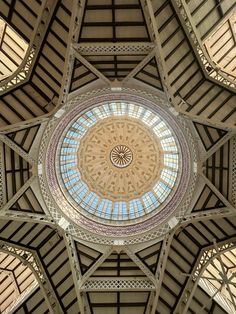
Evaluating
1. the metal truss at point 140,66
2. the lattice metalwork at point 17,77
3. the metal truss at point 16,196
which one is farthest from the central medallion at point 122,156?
the lattice metalwork at point 17,77

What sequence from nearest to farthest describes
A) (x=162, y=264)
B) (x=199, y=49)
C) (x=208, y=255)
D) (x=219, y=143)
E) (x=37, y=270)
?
(x=199, y=49), (x=219, y=143), (x=162, y=264), (x=208, y=255), (x=37, y=270)

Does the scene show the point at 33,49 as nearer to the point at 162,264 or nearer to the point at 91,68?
the point at 91,68

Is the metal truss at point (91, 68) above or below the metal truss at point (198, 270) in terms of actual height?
above

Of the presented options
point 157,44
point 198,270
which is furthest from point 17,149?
point 198,270

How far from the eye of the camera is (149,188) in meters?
34.1

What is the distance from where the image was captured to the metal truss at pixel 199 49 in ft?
67.9

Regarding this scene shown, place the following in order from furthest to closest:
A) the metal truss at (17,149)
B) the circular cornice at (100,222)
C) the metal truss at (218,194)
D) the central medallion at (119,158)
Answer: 1. the central medallion at (119,158)
2. the circular cornice at (100,222)
3. the metal truss at (218,194)
4. the metal truss at (17,149)

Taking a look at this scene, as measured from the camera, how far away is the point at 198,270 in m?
26.8

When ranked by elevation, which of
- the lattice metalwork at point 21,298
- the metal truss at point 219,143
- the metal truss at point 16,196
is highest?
the metal truss at point 219,143

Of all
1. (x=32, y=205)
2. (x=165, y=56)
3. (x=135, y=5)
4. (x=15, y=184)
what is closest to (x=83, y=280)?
Answer: (x=32, y=205)

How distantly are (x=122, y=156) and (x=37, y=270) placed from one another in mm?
12969

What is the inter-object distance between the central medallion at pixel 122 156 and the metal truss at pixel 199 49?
13.7 meters

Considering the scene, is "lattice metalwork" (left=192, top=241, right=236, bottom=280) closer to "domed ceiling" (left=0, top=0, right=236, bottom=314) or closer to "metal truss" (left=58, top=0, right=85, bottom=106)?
"domed ceiling" (left=0, top=0, right=236, bottom=314)

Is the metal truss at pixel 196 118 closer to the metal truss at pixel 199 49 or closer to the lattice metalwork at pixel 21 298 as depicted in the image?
the metal truss at pixel 199 49
